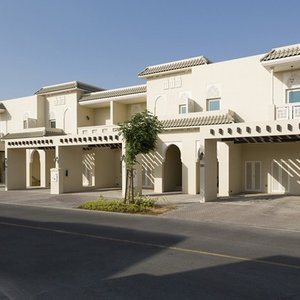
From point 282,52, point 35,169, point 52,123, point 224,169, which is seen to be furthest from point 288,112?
point 35,169

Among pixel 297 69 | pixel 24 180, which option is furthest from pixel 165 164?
pixel 24 180

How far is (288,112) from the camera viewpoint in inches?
816

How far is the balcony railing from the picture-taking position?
795 inches

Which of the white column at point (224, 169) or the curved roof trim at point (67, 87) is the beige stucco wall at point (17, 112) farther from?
the white column at point (224, 169)

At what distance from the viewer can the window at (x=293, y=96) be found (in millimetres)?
22766

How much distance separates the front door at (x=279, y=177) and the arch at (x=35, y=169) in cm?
2302

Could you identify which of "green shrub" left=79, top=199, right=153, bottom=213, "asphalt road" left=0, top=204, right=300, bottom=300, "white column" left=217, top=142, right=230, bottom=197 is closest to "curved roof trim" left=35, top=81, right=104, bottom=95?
"white column" left=217, top=142, right=230, bottom=197

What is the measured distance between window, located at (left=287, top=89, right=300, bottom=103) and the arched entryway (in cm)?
886

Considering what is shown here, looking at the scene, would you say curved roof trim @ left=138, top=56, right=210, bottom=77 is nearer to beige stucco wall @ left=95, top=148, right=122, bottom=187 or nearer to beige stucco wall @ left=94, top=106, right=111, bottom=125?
beige stucco wall @ left=94, top=106, right=111, bottom=125

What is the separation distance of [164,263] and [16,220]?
8.53 metres

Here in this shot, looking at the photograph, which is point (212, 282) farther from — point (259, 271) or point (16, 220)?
point (16, 220)

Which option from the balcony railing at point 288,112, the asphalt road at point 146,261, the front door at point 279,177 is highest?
the balcony railing at point 288,112

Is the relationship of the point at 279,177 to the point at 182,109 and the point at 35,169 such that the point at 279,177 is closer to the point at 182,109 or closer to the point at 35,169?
the point at 182,109

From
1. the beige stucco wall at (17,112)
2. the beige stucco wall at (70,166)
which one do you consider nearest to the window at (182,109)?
the beige stucco wall at (70,166)
